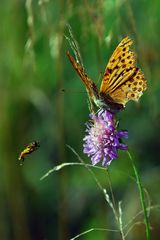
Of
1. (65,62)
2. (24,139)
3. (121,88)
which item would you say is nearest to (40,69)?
(65,62)

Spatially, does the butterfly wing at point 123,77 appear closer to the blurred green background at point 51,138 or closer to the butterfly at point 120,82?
the butterfly at point 120,82

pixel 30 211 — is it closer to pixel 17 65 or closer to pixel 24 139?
pixel 24 139

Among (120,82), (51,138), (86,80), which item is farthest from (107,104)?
(51,138)

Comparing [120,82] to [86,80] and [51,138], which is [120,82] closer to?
[86,80]

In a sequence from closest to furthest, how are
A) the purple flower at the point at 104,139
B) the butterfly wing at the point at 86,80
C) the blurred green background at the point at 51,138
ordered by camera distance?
the butterfly wing at the point at 86,80 < the purple flower at the point at 104,139 < the blurred green background at the point at 51,138

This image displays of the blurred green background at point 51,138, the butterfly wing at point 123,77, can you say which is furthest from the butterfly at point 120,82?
the blurred green background at point 51,138

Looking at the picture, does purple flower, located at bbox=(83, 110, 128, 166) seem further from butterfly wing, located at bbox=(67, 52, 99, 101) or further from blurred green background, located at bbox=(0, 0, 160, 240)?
blurred green background, located at bbox=(0, 0, 160, 240)
